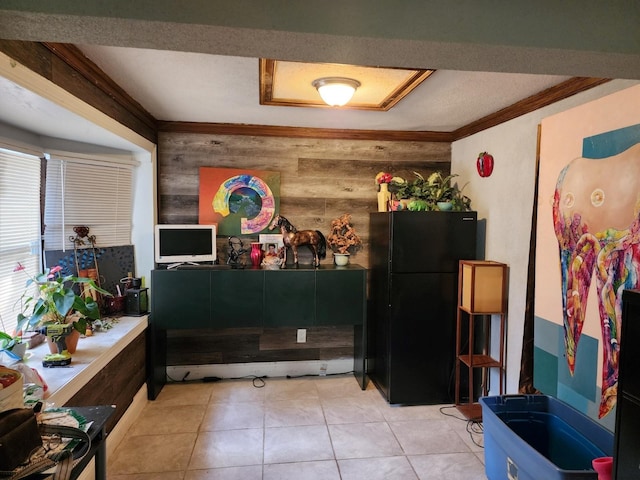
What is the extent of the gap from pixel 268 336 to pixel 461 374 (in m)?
1.72

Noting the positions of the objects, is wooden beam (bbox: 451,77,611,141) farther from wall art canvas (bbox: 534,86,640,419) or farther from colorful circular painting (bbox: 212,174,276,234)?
colorful circular painting (bbox: 212,174,276,234)

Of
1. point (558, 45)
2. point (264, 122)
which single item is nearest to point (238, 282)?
point (264, 122)

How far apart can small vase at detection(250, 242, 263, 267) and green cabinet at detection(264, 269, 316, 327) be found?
230mm

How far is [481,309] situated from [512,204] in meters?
0.80

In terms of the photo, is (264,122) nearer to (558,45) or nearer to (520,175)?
(520,175)

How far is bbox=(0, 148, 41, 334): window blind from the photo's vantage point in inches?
85.7

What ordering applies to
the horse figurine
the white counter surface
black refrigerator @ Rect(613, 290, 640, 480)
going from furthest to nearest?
the horse figurine, the white counter surface, black refrigerator @ Rect(613, 290, 640, 480)

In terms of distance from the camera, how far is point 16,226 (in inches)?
91.0

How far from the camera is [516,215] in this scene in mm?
2715

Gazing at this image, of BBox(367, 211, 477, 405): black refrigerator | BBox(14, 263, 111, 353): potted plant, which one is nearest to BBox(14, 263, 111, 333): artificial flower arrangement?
BBox(14, 263, 111, 353): potted plant

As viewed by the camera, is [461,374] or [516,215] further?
[461,374]

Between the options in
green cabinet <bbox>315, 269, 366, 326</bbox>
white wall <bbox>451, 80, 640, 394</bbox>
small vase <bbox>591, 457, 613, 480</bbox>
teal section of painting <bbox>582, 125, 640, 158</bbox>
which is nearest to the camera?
small vase <bbox>591, 457, 613, 480</bbox>

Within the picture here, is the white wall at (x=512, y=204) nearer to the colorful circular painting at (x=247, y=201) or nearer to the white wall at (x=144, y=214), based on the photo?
the colorful circular painting at (x=247, y=201)

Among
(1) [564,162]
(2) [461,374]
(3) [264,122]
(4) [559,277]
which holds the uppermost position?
(3) [264,122]
